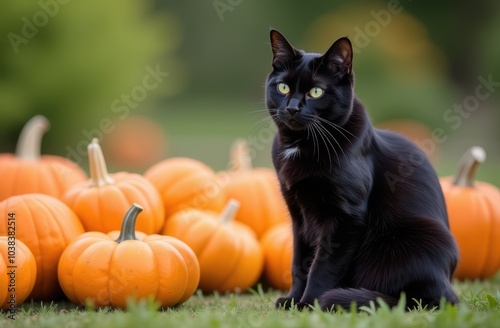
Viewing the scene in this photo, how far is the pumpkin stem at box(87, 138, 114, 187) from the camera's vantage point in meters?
3.33

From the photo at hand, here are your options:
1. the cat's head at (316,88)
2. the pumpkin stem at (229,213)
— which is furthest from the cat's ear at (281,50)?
the pumpkin stem at (229,213)

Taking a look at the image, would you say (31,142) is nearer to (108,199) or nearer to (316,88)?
(108,199)

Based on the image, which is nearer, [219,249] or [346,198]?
[346,198]

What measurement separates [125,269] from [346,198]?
97 centimetres

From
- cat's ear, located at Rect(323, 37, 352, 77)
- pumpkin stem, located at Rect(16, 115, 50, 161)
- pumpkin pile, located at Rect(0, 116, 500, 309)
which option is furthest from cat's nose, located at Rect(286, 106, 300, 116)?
pumpkin stem, located at Rect(16, 115, 50, 161)

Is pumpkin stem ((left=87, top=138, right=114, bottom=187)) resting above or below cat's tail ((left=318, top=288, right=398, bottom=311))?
above

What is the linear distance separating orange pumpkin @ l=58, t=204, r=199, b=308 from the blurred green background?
120cm

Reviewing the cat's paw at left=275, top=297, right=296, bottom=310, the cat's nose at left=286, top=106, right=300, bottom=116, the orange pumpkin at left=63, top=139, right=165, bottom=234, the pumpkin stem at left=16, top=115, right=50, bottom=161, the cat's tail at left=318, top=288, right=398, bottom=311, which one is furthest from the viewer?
the pumpkin stem at left=16, top=115, right=50, bottom=161

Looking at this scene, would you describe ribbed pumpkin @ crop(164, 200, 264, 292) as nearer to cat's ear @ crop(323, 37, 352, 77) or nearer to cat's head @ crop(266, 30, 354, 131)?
cat's head @ crop(266, 30, 354, 131)

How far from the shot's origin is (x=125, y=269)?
2.66 m

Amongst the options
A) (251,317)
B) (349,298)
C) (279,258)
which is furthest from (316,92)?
(279,258)

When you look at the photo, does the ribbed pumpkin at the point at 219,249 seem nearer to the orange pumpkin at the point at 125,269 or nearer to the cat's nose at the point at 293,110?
the orange pumpkin at the point at 125,269

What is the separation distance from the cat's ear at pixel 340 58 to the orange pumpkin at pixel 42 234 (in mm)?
1479

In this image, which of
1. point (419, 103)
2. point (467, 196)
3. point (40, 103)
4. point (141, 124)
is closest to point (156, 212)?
point (467, 196)
